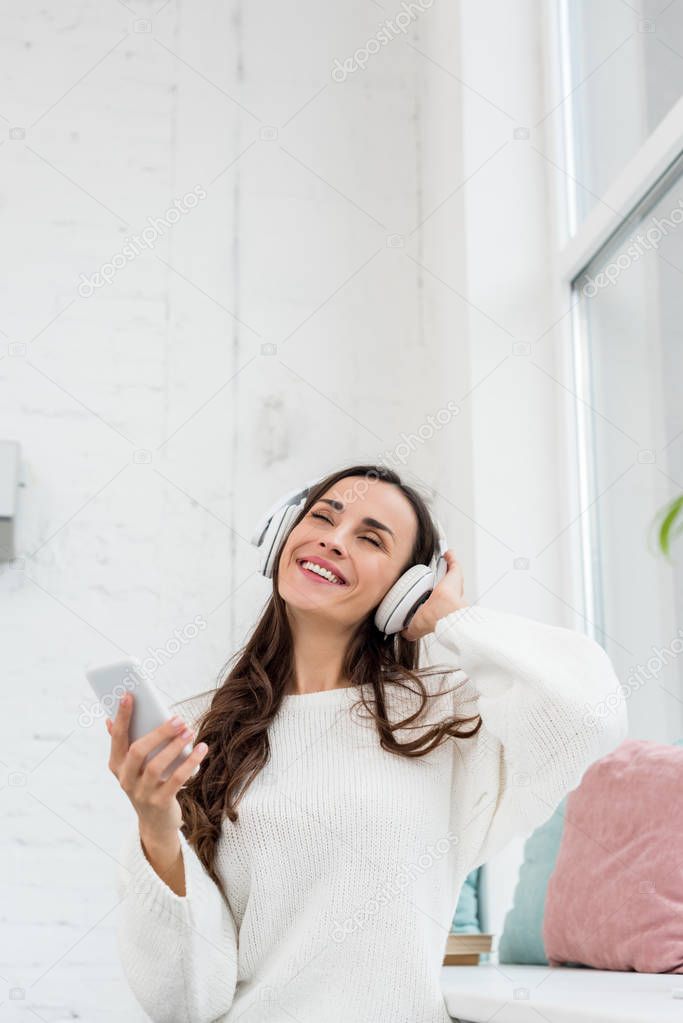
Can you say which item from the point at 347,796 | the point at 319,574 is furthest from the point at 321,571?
the point at 347,796

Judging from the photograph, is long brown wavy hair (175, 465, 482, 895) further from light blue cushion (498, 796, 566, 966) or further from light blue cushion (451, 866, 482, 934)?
light blue cushion (451, 866, 482, 934)

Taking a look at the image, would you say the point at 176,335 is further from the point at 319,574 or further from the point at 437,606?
the point at 437,606

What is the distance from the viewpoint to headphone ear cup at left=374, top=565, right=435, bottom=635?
5.49ft

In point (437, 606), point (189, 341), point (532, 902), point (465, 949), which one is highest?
point (189, 341)

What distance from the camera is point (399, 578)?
5.70 ft

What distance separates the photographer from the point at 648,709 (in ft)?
7.29

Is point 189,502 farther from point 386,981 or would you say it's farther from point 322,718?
point 386,981

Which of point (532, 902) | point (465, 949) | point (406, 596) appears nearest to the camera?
point (406, 596)

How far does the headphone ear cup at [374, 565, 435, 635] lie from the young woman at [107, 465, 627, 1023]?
0.07ft

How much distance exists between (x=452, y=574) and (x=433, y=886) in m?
0.46

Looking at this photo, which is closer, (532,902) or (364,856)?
(364,856)

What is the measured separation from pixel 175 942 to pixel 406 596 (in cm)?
57

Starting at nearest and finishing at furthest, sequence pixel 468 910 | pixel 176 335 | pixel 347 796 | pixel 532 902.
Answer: pixel 347 796 < pixel 532 902 < pixel 468 910 < pixel 176 335

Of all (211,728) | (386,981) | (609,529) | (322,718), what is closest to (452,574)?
(322,718)
